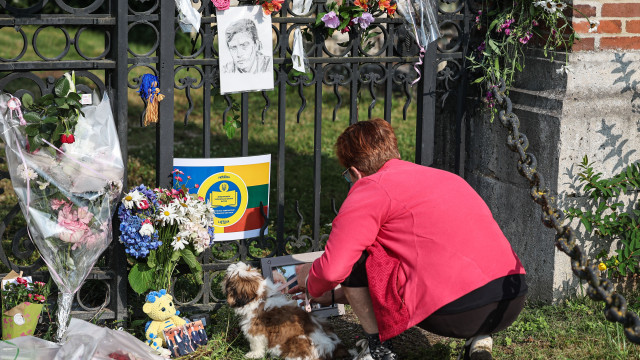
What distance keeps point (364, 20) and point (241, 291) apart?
5.89ft

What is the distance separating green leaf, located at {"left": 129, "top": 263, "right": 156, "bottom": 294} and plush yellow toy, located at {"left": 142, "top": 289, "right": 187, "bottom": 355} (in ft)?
0.42

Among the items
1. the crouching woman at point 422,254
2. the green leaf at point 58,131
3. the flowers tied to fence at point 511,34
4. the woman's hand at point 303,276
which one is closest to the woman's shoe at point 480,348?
the crouching woman at point 422,254

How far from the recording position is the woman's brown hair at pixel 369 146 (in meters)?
3.59

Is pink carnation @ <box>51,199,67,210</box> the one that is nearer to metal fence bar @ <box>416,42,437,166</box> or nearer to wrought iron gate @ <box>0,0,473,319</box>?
wrought iron gate @ <box>0,0,473,319</box>

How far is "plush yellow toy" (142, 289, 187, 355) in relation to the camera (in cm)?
396

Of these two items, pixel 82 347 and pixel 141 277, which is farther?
pixel 141 277

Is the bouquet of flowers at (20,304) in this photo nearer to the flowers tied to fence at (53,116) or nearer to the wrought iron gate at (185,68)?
the wrought iron gate at (185,68)

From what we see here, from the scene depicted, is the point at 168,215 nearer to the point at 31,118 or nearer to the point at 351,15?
the point at 31,118

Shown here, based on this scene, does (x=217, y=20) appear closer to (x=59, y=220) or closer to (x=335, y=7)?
(x=335, y=7)

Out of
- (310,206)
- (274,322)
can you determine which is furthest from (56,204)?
(310,206)

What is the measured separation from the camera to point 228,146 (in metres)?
8.96

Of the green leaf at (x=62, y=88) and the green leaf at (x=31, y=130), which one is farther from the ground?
the green leaf at (x=62, y=88)

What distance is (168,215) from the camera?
13.1 feet

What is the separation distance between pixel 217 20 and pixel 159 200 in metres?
1.08
